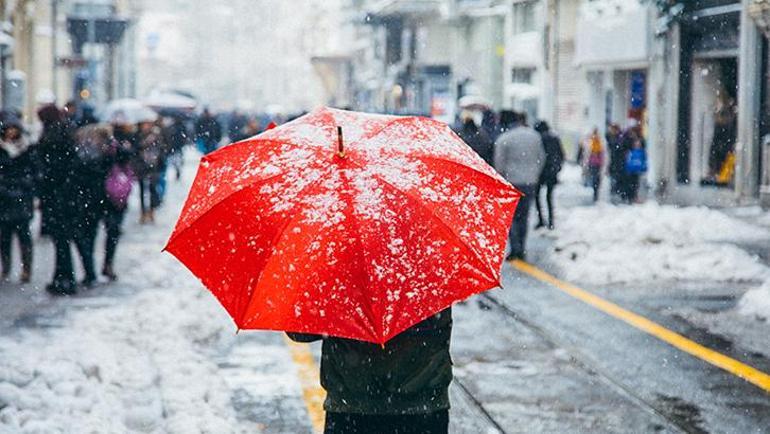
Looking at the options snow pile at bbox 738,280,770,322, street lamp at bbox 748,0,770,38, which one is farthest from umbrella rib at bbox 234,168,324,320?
street lamp at bbox 748,0,770,38

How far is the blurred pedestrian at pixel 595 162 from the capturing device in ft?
85.3

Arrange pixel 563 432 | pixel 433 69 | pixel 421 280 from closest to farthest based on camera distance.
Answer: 1. pixel 421 280
2. pixel 563 432
3. pixel 433 69

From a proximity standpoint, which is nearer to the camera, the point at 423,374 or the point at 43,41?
the point at 423,374

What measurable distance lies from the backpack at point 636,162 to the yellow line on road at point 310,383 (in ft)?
50.3

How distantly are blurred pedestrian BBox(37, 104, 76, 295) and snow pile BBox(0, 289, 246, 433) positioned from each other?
158 cm

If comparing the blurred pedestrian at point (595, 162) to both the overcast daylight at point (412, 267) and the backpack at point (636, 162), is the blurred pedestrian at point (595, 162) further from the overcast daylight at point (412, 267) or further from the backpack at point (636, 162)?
the backpack at point (636, 162)

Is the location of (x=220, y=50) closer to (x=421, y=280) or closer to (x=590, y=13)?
(x=590, y=13)

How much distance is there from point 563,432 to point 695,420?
2.61ft

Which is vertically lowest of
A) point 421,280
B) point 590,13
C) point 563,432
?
point 563,432

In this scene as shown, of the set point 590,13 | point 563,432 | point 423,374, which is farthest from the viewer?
point 590,13

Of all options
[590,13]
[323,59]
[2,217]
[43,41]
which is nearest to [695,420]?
[2,217]

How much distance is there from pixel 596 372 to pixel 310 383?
1865 mm

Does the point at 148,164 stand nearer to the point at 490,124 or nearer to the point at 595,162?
the point at 490,124

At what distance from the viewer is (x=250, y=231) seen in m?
4.08
